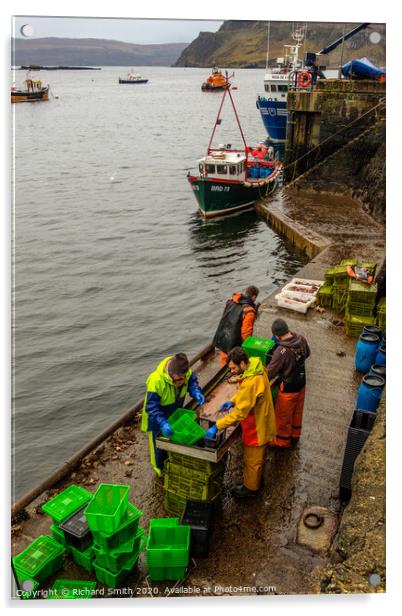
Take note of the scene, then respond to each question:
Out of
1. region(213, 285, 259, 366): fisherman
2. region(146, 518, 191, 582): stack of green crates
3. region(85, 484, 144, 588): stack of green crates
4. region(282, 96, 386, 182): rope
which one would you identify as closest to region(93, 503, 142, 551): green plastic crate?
region(85, 484, 144, 588): stack of green crates

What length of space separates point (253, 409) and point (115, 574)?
1828 millimetres

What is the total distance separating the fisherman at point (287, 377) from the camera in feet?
18.1

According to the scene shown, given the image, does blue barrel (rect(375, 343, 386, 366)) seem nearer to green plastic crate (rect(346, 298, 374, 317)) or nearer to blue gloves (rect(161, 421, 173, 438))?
green plastic crate (rect(346, 298, 374, 317))

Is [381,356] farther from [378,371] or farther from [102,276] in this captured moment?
[102,276]

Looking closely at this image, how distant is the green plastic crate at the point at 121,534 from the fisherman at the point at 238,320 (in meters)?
2.67

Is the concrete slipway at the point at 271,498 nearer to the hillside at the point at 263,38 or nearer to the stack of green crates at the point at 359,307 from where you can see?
the stack of green crates at the point at 359,307

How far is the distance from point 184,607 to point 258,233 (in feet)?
57.5

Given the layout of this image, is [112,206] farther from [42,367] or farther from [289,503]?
[289,503]

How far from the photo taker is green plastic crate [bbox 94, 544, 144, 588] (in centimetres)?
427

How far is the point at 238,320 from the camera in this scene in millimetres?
6734

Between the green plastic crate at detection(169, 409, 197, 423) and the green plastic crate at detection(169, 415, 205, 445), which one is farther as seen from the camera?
the green plastic crate at detection(169, 409, 197, 423)

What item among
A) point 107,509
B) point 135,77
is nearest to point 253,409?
point 107,509

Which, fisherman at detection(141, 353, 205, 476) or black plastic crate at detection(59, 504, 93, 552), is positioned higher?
fisherman at detection(141, 353, 205, 476)

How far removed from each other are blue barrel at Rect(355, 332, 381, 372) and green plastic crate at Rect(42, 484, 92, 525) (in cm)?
446
